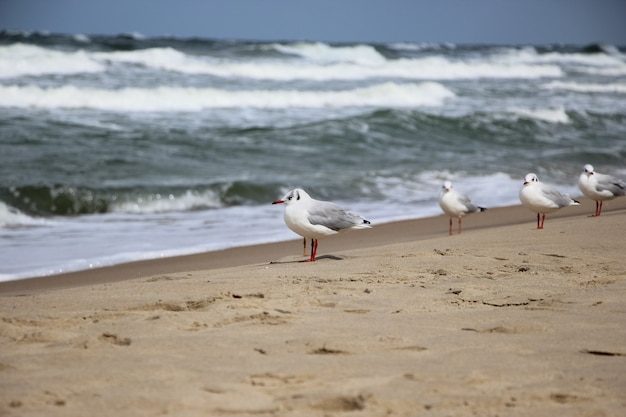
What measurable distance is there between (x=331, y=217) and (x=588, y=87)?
27119mm

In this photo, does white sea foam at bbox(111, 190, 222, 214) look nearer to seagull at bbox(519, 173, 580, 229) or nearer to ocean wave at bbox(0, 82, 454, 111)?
seagull at bbox(519, 173, 580, 229)

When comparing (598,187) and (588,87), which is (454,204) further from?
(588,87)

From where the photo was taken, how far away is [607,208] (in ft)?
33.2

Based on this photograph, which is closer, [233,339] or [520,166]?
[233,339]

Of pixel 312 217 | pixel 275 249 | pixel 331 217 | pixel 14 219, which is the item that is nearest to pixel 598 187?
pixel 275 249

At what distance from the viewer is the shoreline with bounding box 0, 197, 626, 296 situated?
7.11 metres

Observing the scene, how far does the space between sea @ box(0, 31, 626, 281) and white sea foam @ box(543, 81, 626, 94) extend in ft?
0.77

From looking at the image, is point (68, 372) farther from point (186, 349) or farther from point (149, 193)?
point (149, 193)

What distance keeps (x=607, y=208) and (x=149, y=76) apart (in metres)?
19.3

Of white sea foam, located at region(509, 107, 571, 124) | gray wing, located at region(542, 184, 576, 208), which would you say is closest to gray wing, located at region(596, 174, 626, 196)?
gray wing, located at region(542, 184, 576, 208)

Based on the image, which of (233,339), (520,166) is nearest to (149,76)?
(520,166)

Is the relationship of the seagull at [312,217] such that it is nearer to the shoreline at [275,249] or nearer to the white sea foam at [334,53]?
the shoreline at [275,249]

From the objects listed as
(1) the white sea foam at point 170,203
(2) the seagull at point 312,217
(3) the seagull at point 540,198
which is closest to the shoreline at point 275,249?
(3) the seagull at point 540,198

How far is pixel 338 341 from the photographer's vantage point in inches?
155
